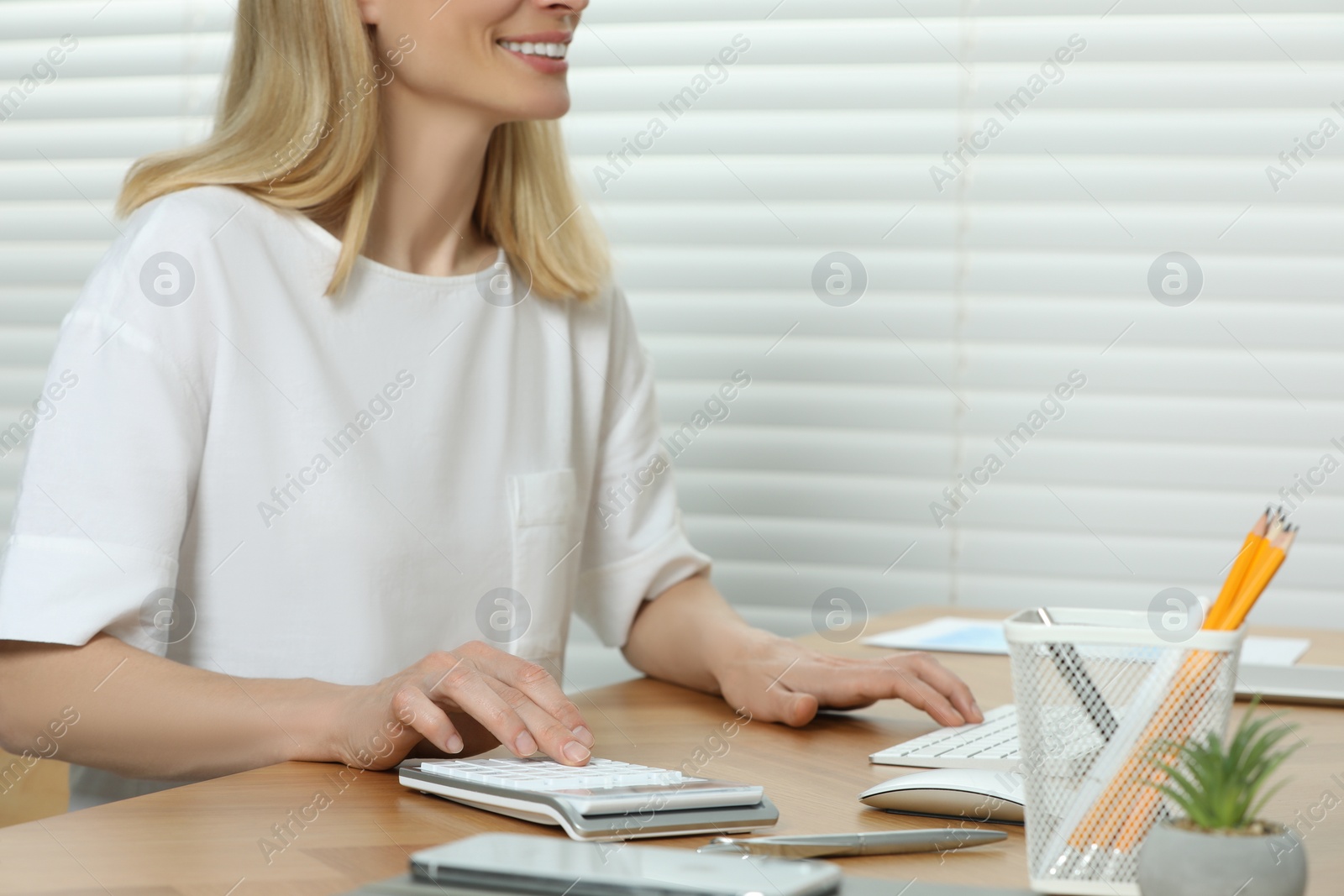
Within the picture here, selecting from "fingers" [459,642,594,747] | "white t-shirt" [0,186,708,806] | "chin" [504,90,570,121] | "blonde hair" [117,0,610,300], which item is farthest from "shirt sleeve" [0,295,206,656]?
"chin" [504,90,570,121]

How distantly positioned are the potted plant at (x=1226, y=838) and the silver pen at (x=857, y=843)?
0.17m

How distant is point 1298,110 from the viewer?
5.47ft

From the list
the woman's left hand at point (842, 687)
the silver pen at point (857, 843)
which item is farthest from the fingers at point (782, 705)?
the silver pen at point (857, 843)

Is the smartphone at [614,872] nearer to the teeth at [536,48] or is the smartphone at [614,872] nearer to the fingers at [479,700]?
the fingers at [479,700]

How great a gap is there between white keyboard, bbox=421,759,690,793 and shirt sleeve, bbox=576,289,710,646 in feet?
1.94

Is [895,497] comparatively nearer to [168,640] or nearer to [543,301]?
[543,301]

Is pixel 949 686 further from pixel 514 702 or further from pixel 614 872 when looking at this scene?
pixel 614 872

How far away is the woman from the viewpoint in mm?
962

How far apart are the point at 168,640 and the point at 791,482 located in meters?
0.92

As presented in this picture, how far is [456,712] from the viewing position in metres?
0.89

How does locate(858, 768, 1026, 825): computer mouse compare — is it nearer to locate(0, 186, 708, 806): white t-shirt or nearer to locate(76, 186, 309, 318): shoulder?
locate(0, 186, 708, 806): white t-shirt

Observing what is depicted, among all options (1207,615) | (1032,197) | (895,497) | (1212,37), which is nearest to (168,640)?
(1207,615)

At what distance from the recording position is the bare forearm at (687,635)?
4.02ft

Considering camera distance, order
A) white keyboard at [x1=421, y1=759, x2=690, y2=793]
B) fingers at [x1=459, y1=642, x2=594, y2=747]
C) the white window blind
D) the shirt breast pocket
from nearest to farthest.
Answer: white keyboard at [x1=421, y1=759, x2=690, y2=793], fingers at [x1=459, y1=642, x2=594, y2=747], the shirt breast pocket, the white window blind
